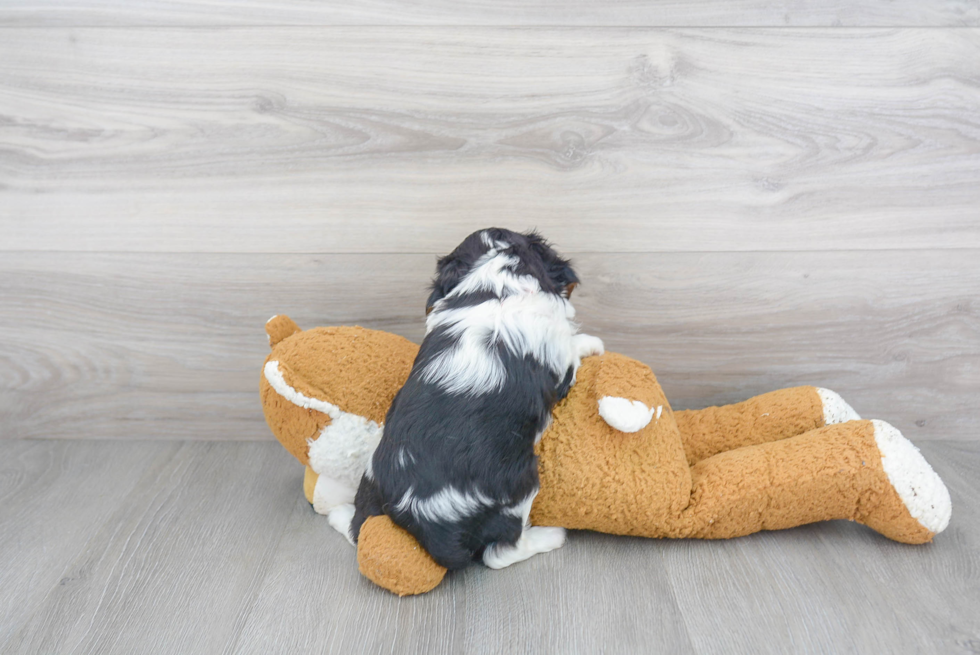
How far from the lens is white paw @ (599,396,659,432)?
1051 mm

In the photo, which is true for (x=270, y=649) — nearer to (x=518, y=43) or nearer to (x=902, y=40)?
(x=518, y=43)

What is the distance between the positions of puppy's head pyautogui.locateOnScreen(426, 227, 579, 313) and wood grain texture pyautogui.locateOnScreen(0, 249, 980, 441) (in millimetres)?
258

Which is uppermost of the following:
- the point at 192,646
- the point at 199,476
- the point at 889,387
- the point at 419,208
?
the point at 419,208

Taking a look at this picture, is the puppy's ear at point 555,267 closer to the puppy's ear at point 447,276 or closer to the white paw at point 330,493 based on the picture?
the puppy's ear at point 447,276

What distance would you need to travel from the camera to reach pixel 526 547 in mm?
1110

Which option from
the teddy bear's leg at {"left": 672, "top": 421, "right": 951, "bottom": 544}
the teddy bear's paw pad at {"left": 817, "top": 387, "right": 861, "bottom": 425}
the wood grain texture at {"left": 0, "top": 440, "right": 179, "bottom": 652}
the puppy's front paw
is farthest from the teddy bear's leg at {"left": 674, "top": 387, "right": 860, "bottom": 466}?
the wood grain texture at {"left": 0, "top": 440, "right": 179, "bottom": 652}

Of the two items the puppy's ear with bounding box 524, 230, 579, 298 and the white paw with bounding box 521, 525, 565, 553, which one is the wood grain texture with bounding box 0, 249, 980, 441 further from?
the white paw with bounding box 521, 525, 565, 553

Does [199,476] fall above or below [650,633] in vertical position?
below

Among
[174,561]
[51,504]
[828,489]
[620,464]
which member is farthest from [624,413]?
[51,504]

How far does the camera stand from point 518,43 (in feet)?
4.36

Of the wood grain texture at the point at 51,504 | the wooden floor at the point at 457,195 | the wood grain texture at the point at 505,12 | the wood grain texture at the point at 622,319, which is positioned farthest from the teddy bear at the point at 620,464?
the wood grain texture at the point at 505,12

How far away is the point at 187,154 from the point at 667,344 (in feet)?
3.51

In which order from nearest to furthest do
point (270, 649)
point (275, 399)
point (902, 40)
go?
point (270, 649)
point (275, 399)
point (902, 40)

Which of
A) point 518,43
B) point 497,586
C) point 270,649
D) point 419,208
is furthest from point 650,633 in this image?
point 518,43
